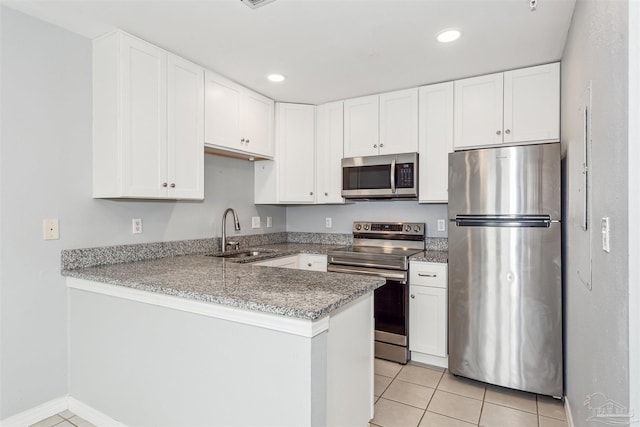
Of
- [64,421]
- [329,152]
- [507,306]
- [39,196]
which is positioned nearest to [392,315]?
[507,306]

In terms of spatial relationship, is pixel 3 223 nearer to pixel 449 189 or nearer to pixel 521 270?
pixel 449 189

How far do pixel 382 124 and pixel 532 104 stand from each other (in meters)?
1.17

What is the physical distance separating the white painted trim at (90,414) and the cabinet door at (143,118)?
50.1 inches

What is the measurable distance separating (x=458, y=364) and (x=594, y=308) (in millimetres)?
1392

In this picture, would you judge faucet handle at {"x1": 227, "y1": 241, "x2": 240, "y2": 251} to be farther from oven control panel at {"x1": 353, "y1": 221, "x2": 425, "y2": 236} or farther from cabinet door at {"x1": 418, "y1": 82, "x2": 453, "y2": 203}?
cabinet door at {"x1": 418, "y1": 82, "x2": 453, "y2": 203}

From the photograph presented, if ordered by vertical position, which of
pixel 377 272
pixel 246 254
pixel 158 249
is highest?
pixel 158 249

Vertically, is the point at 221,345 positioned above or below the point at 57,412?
above

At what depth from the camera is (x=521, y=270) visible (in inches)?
88.7

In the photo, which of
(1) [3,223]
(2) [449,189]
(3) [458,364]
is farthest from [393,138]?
(1) [3,223]

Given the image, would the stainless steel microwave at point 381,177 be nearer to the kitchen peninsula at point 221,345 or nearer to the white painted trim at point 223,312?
the kitchen peninsula at point 221,345

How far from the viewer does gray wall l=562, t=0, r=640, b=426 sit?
2.99 feet

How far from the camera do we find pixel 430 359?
2.78m

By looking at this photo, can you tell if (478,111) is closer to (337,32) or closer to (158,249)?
(337,32)

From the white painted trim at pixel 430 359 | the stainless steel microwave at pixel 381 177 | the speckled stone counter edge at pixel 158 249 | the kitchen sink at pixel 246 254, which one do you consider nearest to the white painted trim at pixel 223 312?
the speckled stone counter edge at pixel 158 249
